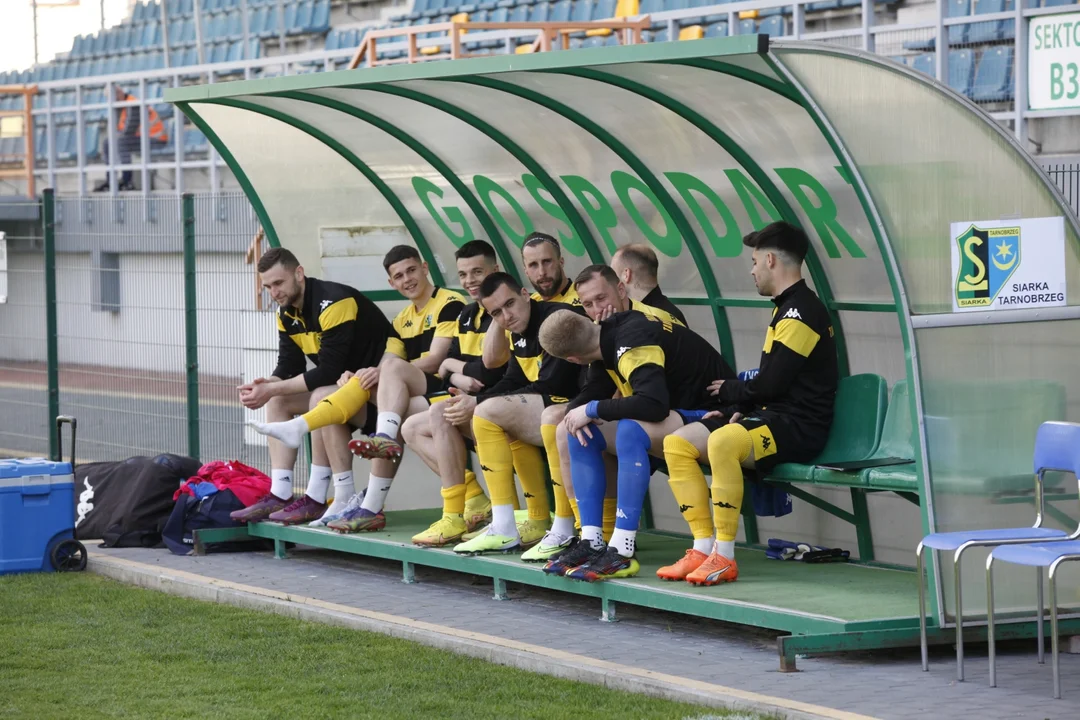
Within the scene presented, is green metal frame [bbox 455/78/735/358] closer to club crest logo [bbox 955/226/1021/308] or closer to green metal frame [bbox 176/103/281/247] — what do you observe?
club crest logo [bbox 955/226/1021/308]

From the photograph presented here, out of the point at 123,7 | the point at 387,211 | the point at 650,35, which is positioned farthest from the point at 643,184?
the point at 123,7

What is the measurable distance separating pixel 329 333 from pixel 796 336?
10.3 feet

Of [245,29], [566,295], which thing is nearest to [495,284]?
[566,295]

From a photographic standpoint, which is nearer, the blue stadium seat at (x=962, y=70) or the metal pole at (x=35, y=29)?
the blue stadium seat at (x=962, y=70)

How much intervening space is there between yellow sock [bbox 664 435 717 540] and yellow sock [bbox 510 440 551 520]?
126cm

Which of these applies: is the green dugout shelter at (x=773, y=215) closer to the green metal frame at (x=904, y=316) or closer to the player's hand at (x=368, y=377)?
the green metal frame at (x=904, y=316)

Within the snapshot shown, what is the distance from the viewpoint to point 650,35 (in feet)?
55.0

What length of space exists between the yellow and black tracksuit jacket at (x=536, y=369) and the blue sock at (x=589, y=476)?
0.54 meters

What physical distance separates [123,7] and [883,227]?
24.6 metres

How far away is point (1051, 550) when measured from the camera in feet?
18.2

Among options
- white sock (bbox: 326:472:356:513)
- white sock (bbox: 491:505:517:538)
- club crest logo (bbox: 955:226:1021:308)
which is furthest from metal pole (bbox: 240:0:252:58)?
club crest logo (bbox: 955:226:1021:308)

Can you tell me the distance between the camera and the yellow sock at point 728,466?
693 centimetres

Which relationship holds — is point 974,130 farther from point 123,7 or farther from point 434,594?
point 123,7

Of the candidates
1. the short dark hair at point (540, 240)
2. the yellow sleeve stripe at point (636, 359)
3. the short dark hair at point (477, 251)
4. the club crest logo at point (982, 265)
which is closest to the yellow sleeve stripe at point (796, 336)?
the yellow sleeve stripe at point (636, 359)
